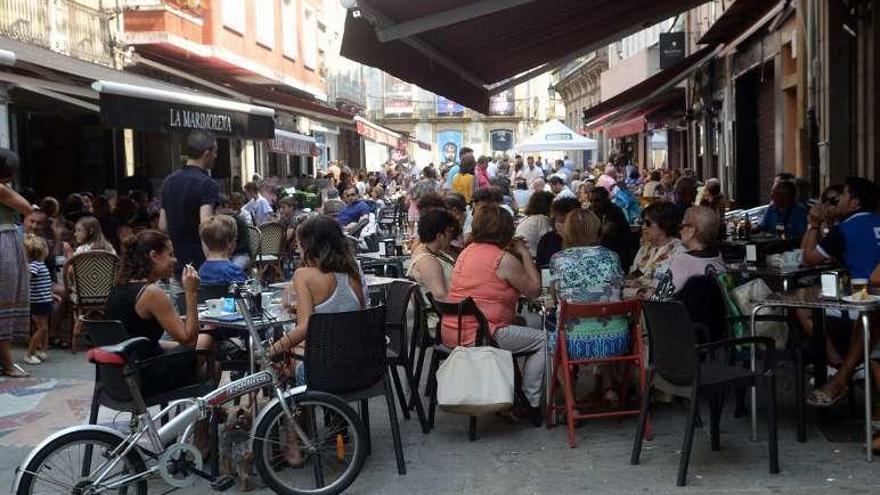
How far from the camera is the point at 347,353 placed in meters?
5.28

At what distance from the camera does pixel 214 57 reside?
66.6 ft

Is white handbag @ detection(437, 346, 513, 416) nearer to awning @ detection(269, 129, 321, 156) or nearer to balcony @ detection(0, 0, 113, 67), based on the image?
balcony @ detection(0, 0, 113, 67)

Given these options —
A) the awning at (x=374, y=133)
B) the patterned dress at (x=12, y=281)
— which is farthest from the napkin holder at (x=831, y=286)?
the awning at (x=374, y=133)

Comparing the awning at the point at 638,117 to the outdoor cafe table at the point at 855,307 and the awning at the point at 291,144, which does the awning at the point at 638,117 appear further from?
the outdoor cafe table at the point at 855,307

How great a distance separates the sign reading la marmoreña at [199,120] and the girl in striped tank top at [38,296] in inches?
62.6

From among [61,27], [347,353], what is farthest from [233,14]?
[347,353]

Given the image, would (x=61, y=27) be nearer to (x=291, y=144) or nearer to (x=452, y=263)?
(x=291, y=144)

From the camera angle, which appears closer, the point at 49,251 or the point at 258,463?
the point at 258,463

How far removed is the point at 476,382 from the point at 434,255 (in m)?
1.64

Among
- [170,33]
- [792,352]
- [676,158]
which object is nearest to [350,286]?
[792,352]

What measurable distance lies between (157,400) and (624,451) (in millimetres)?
2474

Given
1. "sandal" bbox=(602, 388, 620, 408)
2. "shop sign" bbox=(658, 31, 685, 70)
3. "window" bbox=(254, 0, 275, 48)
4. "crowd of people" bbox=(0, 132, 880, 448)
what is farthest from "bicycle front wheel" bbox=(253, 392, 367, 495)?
"window" bbox=(254, 0, 275, 48)

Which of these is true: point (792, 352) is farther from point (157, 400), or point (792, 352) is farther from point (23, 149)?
point (23, 149)

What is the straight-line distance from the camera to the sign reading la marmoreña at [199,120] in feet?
32.1
